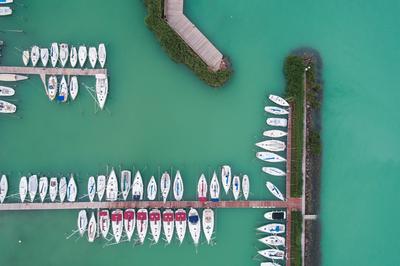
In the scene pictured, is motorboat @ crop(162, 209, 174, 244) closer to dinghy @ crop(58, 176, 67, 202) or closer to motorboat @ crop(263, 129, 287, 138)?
dinghy @ crop(58, 176, 67, 202)

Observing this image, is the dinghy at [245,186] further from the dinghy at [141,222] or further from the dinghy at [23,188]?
the dinghy at [23,188]

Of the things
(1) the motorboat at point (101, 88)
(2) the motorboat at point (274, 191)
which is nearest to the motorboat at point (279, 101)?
(2) the motorboat at point (274, 191)

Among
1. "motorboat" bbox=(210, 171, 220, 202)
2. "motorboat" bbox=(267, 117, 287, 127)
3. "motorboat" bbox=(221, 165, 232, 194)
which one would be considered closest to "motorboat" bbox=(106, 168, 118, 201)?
"motorboat" bbox=(210, 171, 220, 202)

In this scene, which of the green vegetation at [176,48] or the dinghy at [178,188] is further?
the dinghy at [178,188]

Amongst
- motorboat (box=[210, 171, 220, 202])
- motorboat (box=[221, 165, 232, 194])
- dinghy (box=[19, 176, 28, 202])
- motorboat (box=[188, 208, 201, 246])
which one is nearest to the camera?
dinghy (box=[19, 176, 28, 202])

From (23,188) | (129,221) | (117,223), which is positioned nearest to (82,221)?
(117,223)

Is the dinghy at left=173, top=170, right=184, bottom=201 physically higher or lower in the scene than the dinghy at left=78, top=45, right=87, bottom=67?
lower
